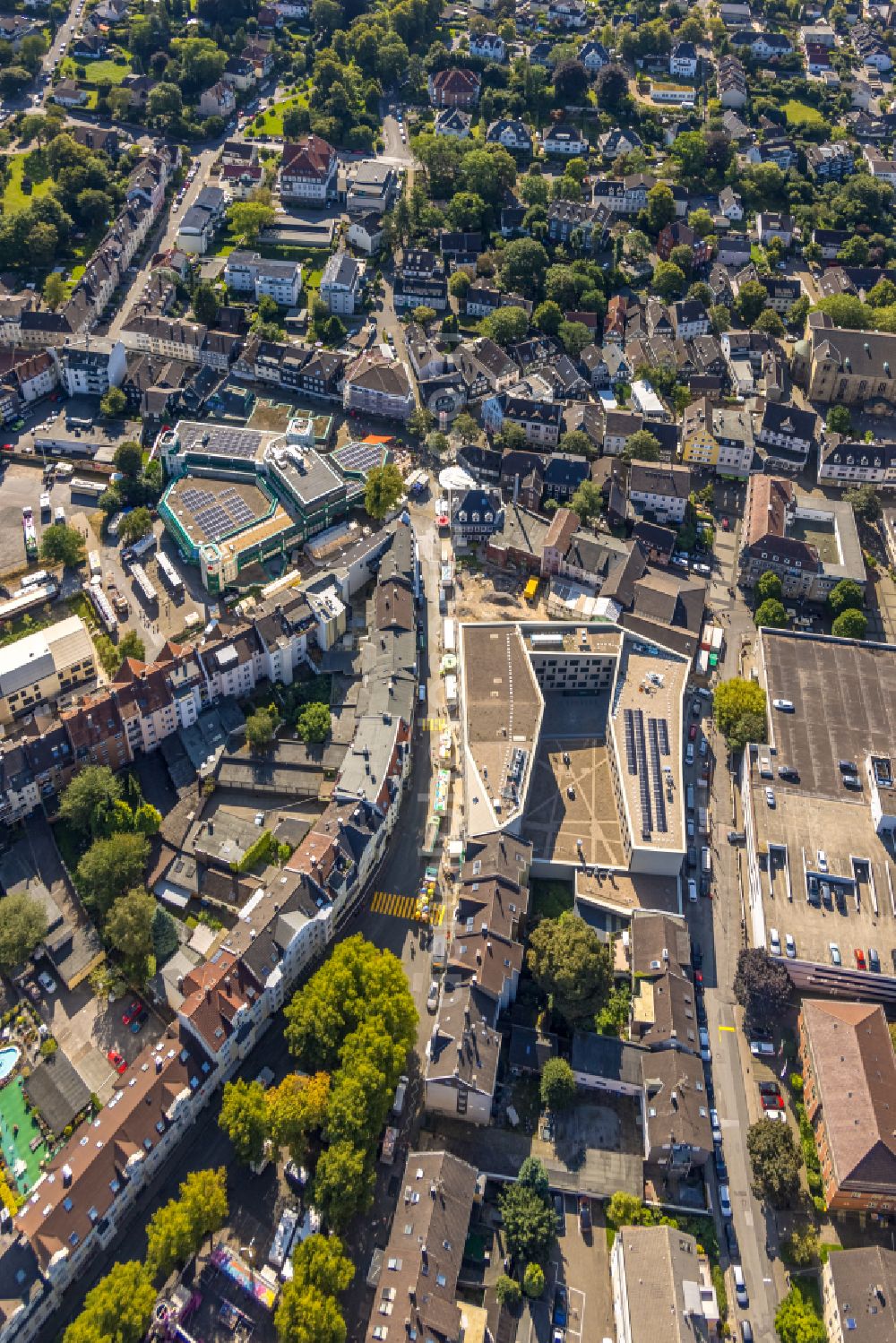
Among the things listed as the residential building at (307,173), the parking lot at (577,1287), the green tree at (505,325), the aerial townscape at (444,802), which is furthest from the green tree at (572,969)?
the residential building at (307,173)

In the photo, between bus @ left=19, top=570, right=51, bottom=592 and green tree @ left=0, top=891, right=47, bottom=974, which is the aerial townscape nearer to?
green tree @ left=0, top=891, right=47, bottom=974

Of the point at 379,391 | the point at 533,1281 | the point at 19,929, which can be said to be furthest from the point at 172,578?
the point at 533,1281

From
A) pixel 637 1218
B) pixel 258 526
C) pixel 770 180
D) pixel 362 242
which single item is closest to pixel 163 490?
pixel 258 526

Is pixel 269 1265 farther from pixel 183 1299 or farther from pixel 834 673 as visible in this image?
pixel 834 673

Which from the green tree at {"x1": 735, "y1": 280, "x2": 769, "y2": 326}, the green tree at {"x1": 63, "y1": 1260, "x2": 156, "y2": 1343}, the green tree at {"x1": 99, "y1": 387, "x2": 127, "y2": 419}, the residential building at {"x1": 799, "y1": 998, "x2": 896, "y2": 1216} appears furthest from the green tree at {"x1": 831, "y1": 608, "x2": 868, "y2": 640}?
the green tree at {"x1": 99, "y1": 387, "x2": 127, "y2": 419}

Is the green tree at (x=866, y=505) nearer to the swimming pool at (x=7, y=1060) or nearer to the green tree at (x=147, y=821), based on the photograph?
the green tree at (x=147, y=821)

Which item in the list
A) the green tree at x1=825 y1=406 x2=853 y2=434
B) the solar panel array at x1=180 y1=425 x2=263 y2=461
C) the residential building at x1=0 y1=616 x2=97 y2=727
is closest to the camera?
the residential building at x1=0 y1=616 x2=97 y2=727
